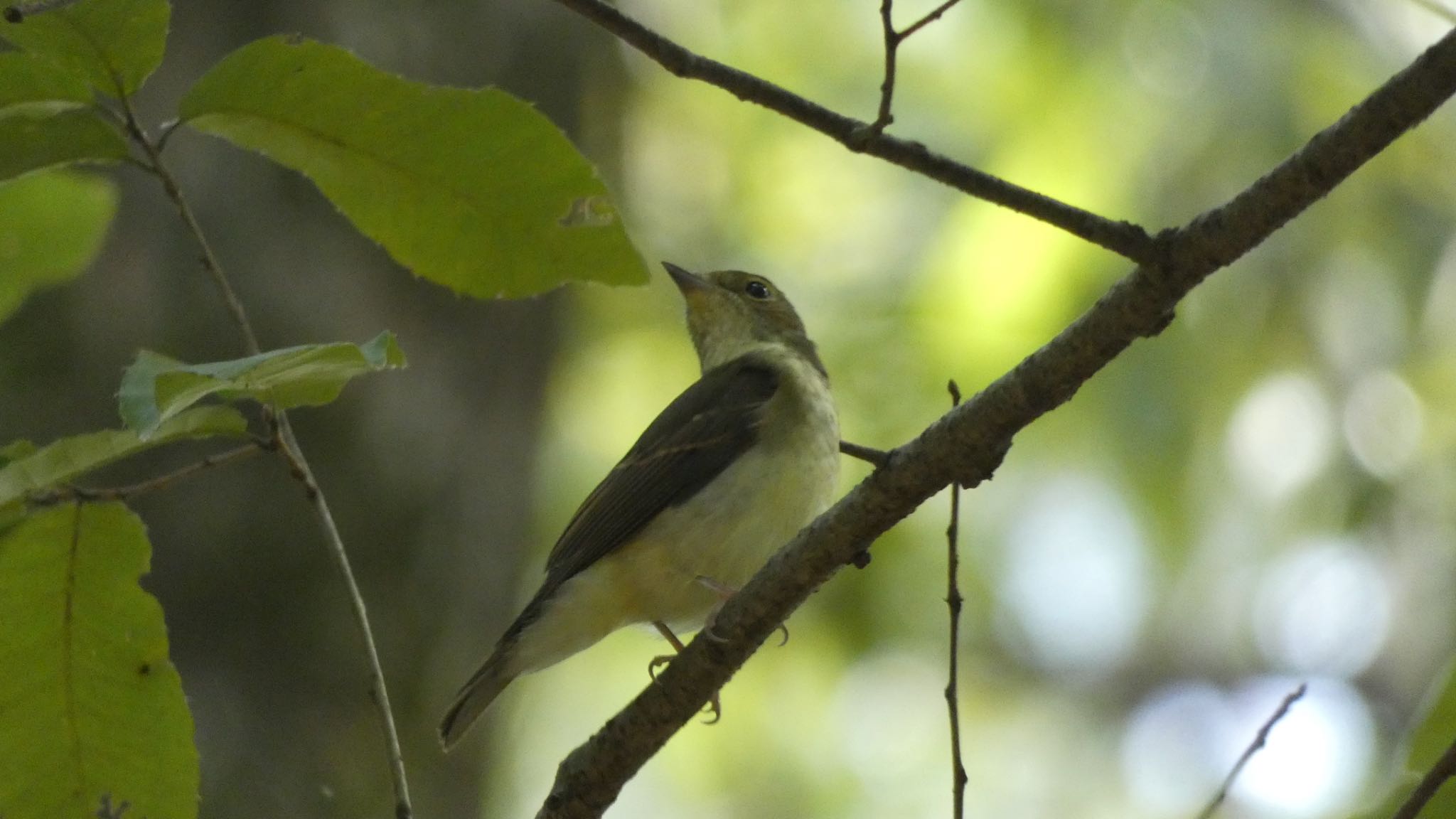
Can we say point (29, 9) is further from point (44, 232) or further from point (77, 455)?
point (44, 232)

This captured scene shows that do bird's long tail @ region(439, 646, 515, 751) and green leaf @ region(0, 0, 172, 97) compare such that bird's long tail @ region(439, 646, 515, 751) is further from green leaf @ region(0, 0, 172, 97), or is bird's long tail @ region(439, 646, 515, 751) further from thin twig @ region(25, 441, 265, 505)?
green leaf @ region(0, 0, 172, 97)

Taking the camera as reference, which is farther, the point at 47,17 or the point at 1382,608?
the point at 1382,608

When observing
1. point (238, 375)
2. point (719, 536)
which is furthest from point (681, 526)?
point (238, 375)

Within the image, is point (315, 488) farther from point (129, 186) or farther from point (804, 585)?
point (129, 186)

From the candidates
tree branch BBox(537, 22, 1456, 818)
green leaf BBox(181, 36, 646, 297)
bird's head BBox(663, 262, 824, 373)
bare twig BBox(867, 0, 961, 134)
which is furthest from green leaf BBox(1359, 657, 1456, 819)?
bird's head BBox(663, 262, 824, 373)

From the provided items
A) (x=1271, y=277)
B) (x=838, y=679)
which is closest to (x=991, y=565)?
(x=838, y=679)

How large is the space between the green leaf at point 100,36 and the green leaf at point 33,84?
15 mm

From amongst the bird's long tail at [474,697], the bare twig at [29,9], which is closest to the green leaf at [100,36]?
the bare twig at [29,9]

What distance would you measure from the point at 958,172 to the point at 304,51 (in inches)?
41.2

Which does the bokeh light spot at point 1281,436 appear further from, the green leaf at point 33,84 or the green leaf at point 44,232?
the green leaf at point 33,84

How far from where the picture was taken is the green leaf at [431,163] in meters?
2.29

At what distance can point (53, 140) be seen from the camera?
227cm

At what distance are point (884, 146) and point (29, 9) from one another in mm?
1151

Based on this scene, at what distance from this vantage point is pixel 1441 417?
25.6 feet
